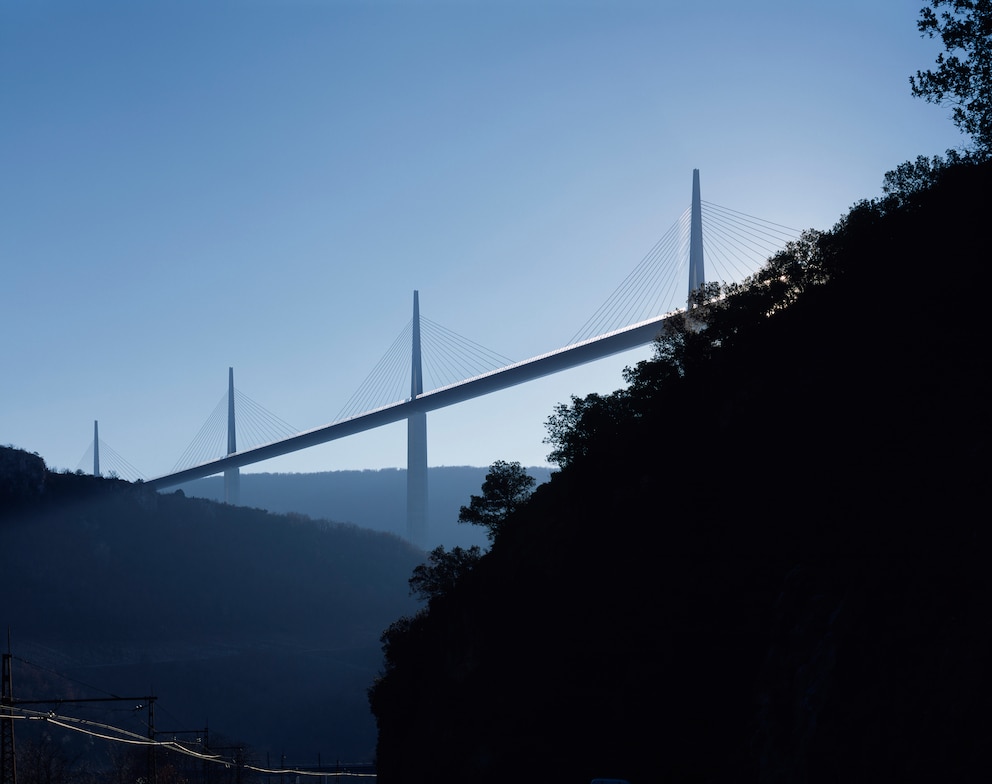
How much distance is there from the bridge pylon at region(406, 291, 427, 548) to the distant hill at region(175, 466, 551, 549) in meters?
59.2

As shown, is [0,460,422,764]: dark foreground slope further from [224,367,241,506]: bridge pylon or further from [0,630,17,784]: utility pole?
[0,630,17,784]: utility pole

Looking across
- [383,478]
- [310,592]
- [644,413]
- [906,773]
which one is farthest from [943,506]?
[383,478]

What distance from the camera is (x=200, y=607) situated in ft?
401

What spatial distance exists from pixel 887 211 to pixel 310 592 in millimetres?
111095

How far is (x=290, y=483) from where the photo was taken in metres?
184

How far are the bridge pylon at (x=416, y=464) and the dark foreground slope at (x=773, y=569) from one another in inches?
1696

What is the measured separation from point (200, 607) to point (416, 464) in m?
57.0

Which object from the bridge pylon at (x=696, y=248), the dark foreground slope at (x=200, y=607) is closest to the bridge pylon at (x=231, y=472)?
the dark foreground slope at (x=200, y=607)

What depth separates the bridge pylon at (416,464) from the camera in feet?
254

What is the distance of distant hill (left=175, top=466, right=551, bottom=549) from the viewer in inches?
5993

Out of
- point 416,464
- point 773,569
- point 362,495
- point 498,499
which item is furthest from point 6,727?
point 362,495

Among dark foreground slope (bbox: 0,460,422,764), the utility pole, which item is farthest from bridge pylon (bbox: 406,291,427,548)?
the utility pole

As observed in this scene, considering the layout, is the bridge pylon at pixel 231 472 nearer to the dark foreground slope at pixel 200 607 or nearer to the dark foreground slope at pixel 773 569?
the dark foreground slope at pixel 200 607

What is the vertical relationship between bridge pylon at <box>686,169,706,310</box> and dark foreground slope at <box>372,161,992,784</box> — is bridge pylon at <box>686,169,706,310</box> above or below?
above
